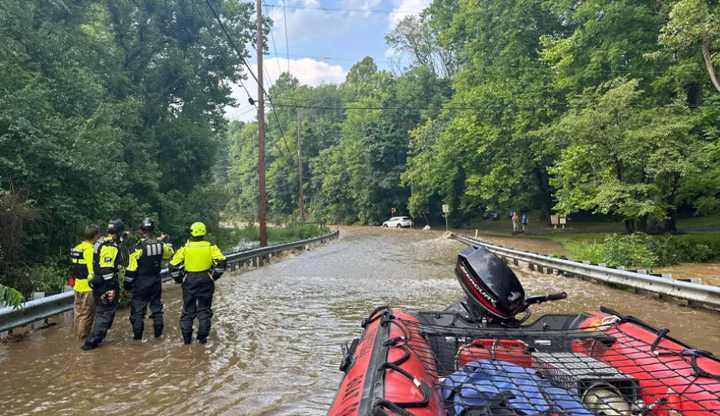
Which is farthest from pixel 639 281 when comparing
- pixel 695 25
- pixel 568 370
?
pixel 695 25

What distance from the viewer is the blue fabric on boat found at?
286 centimetres

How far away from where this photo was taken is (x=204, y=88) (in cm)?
2639

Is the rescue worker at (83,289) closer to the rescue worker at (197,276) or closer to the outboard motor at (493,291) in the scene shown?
the rescue worker at (197,276)

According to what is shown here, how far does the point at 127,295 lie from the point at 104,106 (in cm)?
862

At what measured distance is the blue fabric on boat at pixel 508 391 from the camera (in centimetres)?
286

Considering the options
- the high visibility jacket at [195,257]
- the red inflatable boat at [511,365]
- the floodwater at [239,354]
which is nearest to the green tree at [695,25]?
the floodwater at [239,354]

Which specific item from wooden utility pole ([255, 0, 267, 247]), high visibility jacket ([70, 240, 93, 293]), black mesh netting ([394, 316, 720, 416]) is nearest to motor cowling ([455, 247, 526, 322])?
black mesh netting ([394, 316, 720, 416])

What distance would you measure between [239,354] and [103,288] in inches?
85.6

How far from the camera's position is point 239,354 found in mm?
6047

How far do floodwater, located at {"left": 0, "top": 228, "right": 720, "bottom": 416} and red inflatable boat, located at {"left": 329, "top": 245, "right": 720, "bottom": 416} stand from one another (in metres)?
1.24

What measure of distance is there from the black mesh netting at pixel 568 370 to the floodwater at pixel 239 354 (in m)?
1.45

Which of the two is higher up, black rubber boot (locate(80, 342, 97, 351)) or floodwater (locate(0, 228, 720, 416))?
black rubber boot (locate(80, 342, 97, 351))

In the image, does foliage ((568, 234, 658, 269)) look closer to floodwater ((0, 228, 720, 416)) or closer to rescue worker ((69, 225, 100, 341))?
floodwater ((0, 228, 720, 416))

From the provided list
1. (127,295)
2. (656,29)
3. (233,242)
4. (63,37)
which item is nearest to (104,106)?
(63,37)
